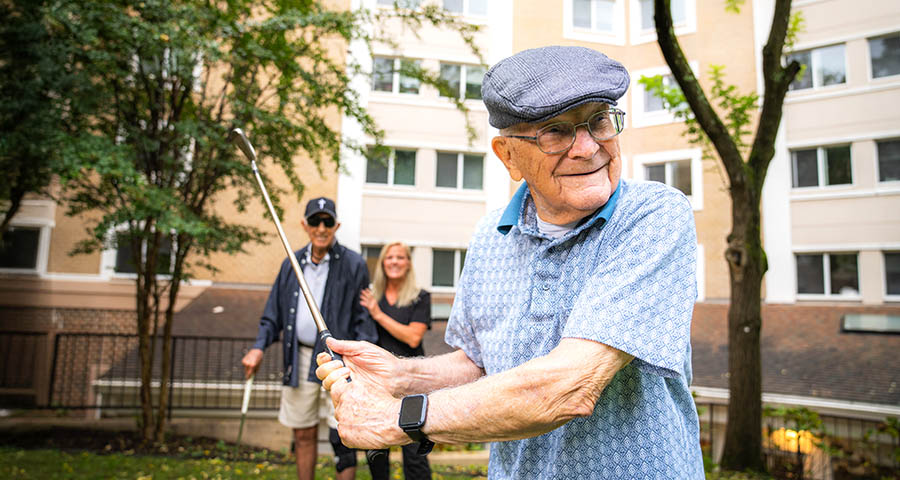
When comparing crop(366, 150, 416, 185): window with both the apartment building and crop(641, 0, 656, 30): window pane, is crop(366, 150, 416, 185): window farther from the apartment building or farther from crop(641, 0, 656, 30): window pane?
the apartment building

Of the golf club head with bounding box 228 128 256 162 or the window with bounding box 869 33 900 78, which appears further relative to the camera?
the window with bounding box 869 33 900 78

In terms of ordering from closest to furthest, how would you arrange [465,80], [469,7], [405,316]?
Answer: [405,316] → [469,7] → [465,80]

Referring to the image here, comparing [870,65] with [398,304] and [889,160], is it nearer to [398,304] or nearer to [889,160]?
[889,160]

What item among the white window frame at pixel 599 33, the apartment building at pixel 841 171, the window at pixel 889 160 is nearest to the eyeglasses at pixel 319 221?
the white window frame at pixel 599 33

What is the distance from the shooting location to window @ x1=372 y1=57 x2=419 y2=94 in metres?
4.25

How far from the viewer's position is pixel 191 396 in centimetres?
568

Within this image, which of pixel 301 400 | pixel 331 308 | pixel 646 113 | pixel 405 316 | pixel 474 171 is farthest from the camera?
pixel 474 171

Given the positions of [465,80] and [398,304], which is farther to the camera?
[465,80]

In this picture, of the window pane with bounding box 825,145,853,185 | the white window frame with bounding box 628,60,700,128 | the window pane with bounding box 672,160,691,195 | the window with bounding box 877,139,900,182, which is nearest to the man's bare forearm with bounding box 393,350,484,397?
the white window frame with bounding box 628,60,700,128

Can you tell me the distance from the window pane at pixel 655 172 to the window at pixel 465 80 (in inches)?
47.7

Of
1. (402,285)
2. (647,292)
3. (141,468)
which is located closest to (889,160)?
(402,285)

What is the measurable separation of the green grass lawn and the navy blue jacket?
3.82ft

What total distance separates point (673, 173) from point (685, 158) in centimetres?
16

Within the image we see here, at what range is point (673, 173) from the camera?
4.83m
